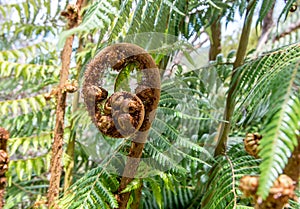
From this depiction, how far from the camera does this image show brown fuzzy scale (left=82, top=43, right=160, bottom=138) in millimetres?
558

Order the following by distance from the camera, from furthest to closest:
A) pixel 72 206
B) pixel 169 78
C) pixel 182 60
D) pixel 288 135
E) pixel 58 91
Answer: pixel 182 60 < pixel 169 78 < pixel 58 91 < pixel 72 206 < pixel 288 135

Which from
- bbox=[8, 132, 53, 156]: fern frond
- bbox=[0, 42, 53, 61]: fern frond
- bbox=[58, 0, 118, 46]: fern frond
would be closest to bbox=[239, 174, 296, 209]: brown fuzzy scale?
bbox=[58, 0, 118, 46]: fern frond

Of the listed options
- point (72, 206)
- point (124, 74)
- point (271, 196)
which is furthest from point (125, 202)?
point (271, 196)

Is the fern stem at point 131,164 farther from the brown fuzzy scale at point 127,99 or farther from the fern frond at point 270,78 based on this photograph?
the fern frond at point 270,78

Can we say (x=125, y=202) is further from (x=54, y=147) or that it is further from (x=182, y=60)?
(x=182, y=60)

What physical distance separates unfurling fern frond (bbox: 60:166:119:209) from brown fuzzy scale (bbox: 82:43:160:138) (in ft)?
0.37

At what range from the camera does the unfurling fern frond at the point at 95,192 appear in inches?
24.1

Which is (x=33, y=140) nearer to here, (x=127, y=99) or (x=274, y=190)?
(x=127, y=99)

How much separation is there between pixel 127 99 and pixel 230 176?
0.24 meters

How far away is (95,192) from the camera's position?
0.63 meters

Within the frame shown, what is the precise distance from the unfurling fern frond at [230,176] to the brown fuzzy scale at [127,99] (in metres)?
0.18

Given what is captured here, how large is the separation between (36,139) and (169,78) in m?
Result: 0.45

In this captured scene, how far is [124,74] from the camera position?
643mm

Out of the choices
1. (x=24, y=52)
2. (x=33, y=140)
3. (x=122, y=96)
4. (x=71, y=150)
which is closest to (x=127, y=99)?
(x=122, y=96)
